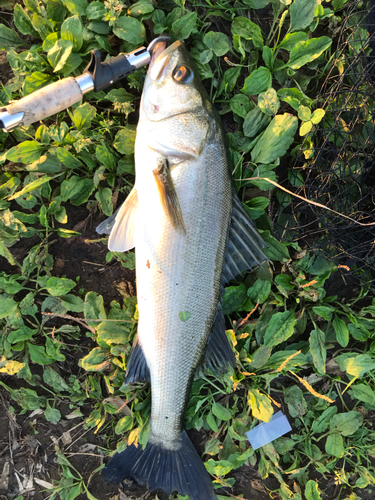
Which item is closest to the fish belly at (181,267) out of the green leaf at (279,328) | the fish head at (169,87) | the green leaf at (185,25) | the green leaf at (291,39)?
the fish head at (169,87)

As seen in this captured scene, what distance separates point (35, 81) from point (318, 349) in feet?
8.61

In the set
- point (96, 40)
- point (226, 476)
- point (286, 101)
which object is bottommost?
point (226, 476)

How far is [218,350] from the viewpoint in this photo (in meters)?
2.15

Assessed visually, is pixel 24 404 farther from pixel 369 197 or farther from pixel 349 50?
pixel 349 50

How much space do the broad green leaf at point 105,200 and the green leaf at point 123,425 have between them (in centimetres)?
145

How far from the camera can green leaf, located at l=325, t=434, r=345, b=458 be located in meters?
2.37

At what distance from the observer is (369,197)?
226cm

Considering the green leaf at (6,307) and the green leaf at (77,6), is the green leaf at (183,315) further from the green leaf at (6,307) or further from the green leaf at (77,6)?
the green leaf at (77,6)

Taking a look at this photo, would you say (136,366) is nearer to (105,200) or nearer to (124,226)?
(124,226)

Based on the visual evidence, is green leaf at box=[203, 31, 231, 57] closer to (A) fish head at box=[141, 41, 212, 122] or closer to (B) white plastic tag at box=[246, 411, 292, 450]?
(A) fish head at box=[141, 41, 212, 122]

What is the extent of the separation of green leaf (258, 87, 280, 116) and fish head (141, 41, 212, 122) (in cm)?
53

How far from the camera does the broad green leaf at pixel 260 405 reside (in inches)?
87.9

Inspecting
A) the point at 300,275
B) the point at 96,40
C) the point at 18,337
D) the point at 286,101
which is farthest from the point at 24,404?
the point at 286,101

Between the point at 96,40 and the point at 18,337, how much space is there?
2.08m
